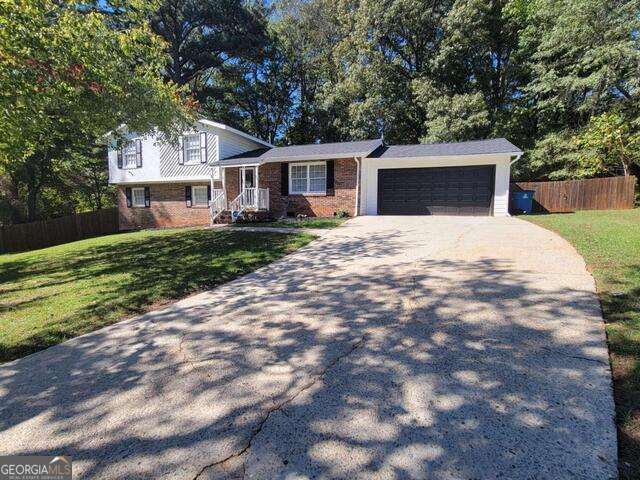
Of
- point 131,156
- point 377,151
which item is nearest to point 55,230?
point 131,156

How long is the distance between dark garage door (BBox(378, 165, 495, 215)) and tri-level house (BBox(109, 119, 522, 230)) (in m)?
0.04

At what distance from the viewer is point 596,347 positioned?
9.60 feet

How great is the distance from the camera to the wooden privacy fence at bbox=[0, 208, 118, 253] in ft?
57.3

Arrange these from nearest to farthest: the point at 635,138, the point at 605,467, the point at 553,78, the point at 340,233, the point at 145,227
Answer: the point at 605,467, the point at 340,233, the point at 635,138, the point at 553,78, the point at 145,227

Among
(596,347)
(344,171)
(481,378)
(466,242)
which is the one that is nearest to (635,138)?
(344,171)

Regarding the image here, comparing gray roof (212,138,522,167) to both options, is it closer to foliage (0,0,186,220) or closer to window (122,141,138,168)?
foliage (0,0,186,220)

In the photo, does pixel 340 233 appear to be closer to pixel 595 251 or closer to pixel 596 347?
pixel 595 251

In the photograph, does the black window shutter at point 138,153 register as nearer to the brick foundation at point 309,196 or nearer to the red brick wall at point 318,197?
the brick foundation at point 309,196

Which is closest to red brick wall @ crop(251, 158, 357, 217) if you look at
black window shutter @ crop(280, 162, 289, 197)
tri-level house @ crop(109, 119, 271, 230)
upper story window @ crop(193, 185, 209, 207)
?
black window shutter @ crop(280, 162, 289, 197)

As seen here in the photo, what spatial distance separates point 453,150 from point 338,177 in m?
4.83

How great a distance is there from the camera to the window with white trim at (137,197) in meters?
20.4

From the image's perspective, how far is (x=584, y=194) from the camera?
52.4 ft

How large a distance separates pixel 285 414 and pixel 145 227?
2052cm

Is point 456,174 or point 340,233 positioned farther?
point 456,174
